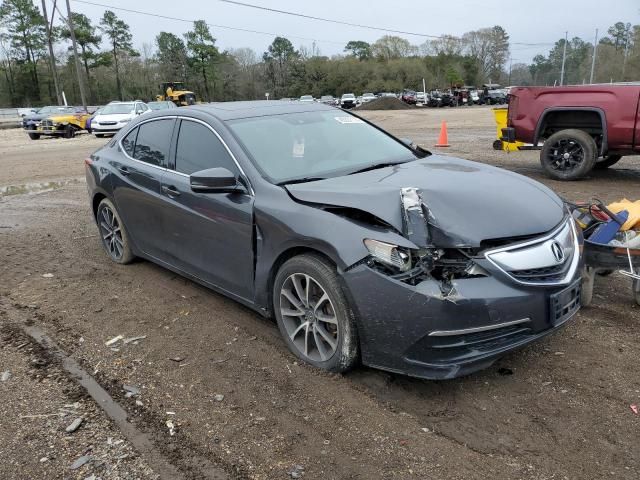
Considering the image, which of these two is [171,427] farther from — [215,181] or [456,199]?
[456,199]

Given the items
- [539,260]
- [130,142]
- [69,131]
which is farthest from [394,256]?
[69,131]

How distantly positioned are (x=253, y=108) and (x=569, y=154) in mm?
6494

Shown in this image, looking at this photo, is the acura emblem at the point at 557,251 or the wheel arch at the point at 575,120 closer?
the acura emblem at the point at 557,251

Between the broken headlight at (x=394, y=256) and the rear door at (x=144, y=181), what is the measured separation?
2232mm

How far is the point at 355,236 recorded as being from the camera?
3035 millimetres

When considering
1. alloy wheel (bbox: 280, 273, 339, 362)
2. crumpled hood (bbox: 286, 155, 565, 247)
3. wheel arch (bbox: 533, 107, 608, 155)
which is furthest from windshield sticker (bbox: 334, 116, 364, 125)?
wheel arch (bbox: 533, 107, 608, 155)

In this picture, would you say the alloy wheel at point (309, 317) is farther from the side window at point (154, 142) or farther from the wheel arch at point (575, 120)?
the wheel arch at point (575, 120)

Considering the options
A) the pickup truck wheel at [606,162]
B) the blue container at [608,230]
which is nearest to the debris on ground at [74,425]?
the blue container at [608,230]

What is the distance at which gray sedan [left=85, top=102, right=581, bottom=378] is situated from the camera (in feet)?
9.35

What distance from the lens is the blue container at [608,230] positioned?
3920 millimetres

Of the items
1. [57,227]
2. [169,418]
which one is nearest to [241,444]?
[169,418]

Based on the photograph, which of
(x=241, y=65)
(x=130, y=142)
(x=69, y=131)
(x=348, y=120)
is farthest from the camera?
(x=241, y=65)

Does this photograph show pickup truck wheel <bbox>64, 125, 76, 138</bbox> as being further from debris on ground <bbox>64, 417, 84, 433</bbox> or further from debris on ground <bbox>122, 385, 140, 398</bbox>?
debris on ground <bbox>64, 417, 84, 433</bbox>

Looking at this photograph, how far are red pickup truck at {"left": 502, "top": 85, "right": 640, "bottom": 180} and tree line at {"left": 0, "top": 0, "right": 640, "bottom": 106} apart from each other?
6811cm
